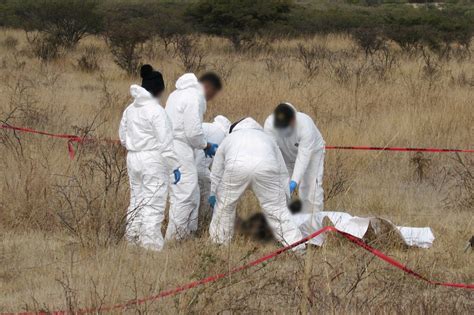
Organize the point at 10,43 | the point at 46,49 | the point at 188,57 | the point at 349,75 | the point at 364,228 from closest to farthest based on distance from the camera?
the point at 364,228
the point at 349,75
the point at 188,57
the point at 46,49
the point at 10,43

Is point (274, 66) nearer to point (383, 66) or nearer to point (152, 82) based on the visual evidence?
point (383, 66)

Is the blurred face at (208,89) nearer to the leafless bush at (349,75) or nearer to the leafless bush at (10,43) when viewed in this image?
the leafless bush at (349,75)

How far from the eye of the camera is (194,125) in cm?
726

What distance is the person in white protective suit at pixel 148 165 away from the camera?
22.6 ft

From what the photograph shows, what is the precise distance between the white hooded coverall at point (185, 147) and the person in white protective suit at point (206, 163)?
483mm

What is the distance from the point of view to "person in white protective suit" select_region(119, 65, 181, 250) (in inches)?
271

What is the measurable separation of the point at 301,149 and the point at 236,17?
18973 mm

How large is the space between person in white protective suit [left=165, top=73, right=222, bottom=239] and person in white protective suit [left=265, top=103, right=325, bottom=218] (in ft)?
2.16

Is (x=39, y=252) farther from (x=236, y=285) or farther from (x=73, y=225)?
(x=236, y=285)

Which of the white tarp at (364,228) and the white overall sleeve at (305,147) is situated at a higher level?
the white overall sleeve at (305,147)

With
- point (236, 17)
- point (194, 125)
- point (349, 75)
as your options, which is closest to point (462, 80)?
point (349, 75)

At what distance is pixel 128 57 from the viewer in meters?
17.7

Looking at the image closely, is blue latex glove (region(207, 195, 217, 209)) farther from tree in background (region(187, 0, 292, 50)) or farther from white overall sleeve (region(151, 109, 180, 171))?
tree in background (region(187, 0, 292, 50))

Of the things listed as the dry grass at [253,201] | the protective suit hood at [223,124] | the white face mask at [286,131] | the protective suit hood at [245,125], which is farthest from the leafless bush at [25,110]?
the protective suit hood at [245,125]
